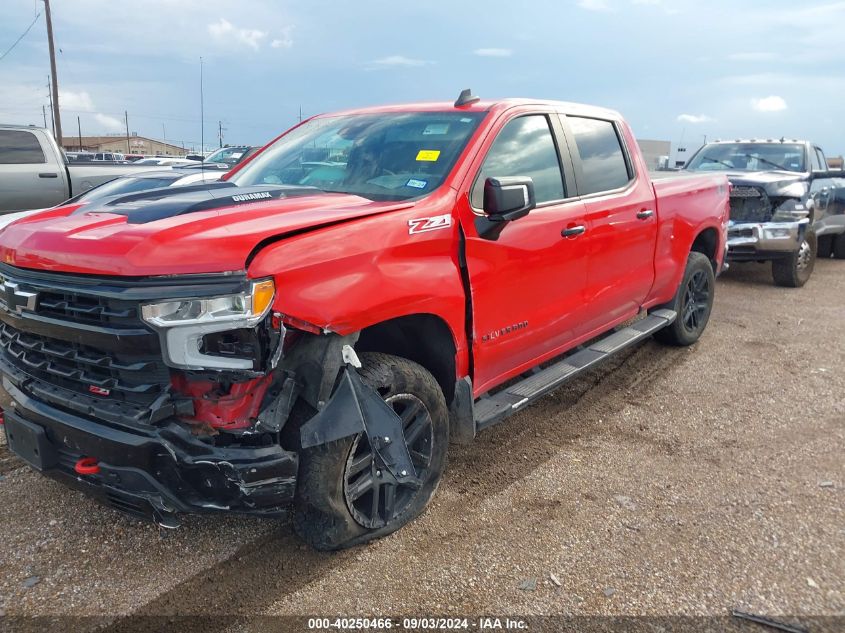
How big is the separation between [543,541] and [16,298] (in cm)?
247

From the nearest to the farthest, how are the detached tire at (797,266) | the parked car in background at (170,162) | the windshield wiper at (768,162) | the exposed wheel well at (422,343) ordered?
the exposed wheel well at (422,343), the detached tire at (797,266), the windshield wiper at (768,162), the parked car in background at (170,162)

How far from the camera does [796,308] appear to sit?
7.90 meters

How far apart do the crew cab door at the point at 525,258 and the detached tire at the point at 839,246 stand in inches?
393

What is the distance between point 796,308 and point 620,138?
4334 millimetres

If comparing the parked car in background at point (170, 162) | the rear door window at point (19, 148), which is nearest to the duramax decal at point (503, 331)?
the rear door window at point (19, 148)

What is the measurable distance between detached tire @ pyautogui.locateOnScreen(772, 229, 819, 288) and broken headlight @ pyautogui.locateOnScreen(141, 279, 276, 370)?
8.40 metres

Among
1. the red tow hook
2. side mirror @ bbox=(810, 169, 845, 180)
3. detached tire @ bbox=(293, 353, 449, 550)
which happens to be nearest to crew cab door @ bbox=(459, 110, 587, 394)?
detached tire @ bbox=(293, 353, 449, 550)

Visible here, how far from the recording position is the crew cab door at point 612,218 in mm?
4230

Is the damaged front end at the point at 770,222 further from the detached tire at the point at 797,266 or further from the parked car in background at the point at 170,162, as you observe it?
the parked car in background at the point at 170,162

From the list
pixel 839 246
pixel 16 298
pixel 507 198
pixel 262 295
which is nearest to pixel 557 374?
pixel 507 198

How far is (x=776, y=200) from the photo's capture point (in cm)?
873

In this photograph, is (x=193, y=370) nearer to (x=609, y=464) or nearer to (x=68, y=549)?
(x=68, y=549)

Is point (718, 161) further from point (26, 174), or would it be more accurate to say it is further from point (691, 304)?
point (26, 174)

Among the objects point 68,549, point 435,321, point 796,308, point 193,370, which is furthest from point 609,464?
point 796,308
